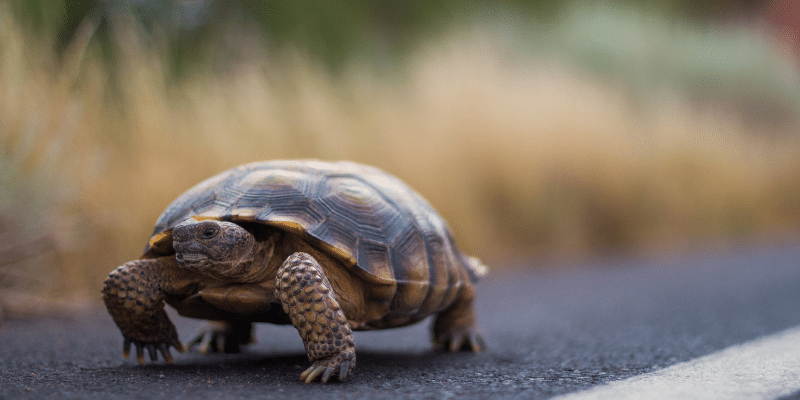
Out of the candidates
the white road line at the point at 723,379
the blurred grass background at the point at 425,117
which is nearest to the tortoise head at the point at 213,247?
the white road line at the point at 723,379

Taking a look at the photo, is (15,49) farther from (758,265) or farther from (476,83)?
(758,265)

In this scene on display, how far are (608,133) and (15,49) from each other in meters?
5.28

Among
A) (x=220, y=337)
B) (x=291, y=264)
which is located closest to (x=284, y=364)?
(x=291, y=264)

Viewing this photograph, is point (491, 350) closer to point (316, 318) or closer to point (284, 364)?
point (284, 364)

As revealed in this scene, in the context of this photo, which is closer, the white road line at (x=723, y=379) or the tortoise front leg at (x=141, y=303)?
the white road line at (x=723, y=379)

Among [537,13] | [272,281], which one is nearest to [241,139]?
[272,281]

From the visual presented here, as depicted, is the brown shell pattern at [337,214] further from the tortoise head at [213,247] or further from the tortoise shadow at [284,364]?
the tortoise shadow at [284,364]

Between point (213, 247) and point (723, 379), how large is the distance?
1314mm

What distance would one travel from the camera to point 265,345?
256cm

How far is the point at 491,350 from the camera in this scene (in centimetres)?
239

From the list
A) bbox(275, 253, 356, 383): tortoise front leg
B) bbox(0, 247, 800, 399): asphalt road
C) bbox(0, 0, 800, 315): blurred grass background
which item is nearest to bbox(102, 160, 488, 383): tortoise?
bbox(275, 253, 356, 383): tortoise front leg

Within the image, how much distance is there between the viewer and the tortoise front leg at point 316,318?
1601 mm

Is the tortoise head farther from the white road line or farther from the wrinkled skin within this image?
the white road line

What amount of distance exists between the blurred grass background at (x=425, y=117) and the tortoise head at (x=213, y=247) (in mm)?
1780
